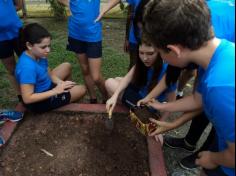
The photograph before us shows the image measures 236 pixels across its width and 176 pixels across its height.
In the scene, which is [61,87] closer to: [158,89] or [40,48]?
[40,48]

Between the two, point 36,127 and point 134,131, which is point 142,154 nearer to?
point 134,131

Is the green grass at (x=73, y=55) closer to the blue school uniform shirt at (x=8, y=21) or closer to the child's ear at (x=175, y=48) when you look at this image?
the blue school uniform shirt at (x=8, y=21)

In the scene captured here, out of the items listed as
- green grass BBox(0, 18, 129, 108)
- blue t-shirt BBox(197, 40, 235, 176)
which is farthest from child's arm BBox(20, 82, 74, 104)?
blue t-shirt BBox(197, 40, 235, 176)

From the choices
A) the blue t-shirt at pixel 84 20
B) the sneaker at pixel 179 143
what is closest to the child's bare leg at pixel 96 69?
the blue t-shirt at pixel 84 20

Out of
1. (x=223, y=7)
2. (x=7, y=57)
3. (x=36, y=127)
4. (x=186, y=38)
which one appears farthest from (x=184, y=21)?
(x=7, y=57)

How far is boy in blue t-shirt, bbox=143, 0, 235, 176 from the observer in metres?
1.15

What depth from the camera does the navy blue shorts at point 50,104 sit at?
2.66m

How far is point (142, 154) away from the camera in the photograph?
244cm

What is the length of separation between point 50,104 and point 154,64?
85 centimetres

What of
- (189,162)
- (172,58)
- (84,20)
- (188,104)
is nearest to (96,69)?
(84,20)

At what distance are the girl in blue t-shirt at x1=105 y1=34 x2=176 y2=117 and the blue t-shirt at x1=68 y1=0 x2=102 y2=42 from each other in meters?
0.46

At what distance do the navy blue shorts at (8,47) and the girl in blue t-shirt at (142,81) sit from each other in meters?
0.85

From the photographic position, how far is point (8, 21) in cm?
276

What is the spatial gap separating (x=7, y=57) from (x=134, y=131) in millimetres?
1236
